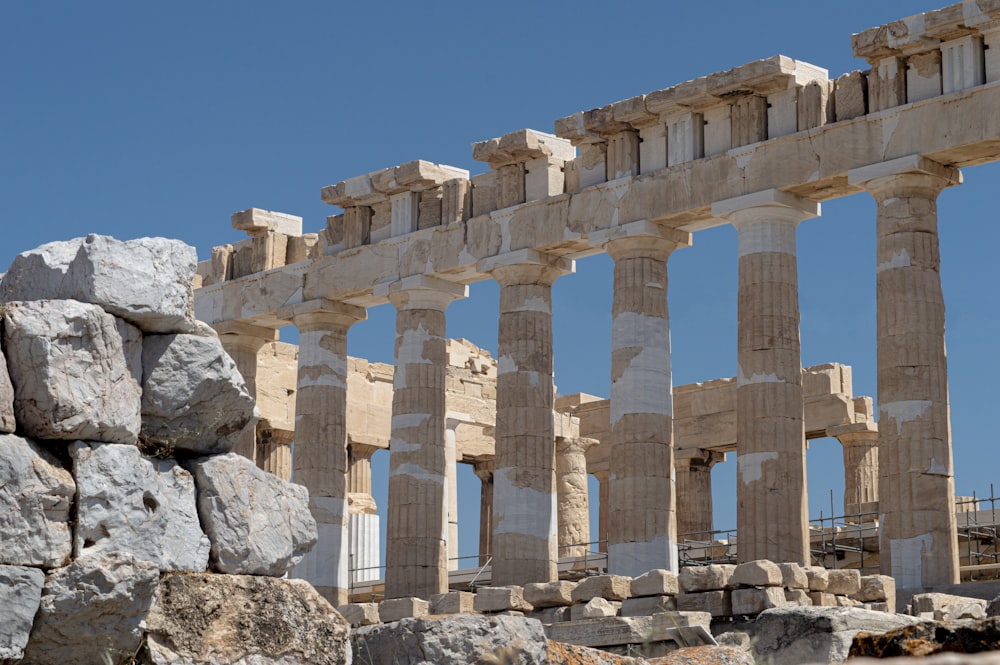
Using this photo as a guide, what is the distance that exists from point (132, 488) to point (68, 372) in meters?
0.82

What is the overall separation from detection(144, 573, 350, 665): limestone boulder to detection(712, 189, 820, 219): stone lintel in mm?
17757

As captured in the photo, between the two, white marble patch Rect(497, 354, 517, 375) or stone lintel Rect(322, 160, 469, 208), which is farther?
stone lintel Rect(322, 160, 469, 208)

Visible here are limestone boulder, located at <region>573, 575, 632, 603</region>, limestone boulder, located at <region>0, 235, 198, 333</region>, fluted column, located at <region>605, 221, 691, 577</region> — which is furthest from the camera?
fluted column, located at <region>605, 221, 691, 577</region>

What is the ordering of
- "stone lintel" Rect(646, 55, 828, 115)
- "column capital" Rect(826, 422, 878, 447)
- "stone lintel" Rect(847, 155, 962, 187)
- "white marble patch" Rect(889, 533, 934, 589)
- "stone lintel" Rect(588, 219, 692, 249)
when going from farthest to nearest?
"column capital" Rect(826, 422, 878, 447), "stone lintel" Rect(588, 219, 692, 249), "stone lintel" Rect(646, 55, 828, 115), "stone lintel" Rect(847, 155, 962, 187), "white marble patch" Rect(889, 533, 934, 589)

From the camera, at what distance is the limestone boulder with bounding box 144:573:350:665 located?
10.4m

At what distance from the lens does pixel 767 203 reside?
27.5m

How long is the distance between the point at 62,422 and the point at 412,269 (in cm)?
2280

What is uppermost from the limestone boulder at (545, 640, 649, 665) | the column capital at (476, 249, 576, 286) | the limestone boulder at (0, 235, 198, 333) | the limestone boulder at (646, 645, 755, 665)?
the column capital at (476, 249, 576, 286)

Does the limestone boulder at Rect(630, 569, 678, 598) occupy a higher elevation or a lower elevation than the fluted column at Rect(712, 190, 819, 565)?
lower

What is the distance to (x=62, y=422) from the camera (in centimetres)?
1023

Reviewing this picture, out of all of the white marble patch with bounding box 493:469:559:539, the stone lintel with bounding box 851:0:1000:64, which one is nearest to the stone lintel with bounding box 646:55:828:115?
the stone lintel with bounding box 851:0:1000:64

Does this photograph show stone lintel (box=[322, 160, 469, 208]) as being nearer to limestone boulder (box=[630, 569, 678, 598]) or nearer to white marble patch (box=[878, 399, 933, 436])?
limestone boulder (box=[630, 569, 678, 598])

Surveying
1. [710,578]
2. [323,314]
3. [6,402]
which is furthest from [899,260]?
[6,402]

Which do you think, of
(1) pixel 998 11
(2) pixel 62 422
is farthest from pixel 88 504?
(1) pixel 998 11
